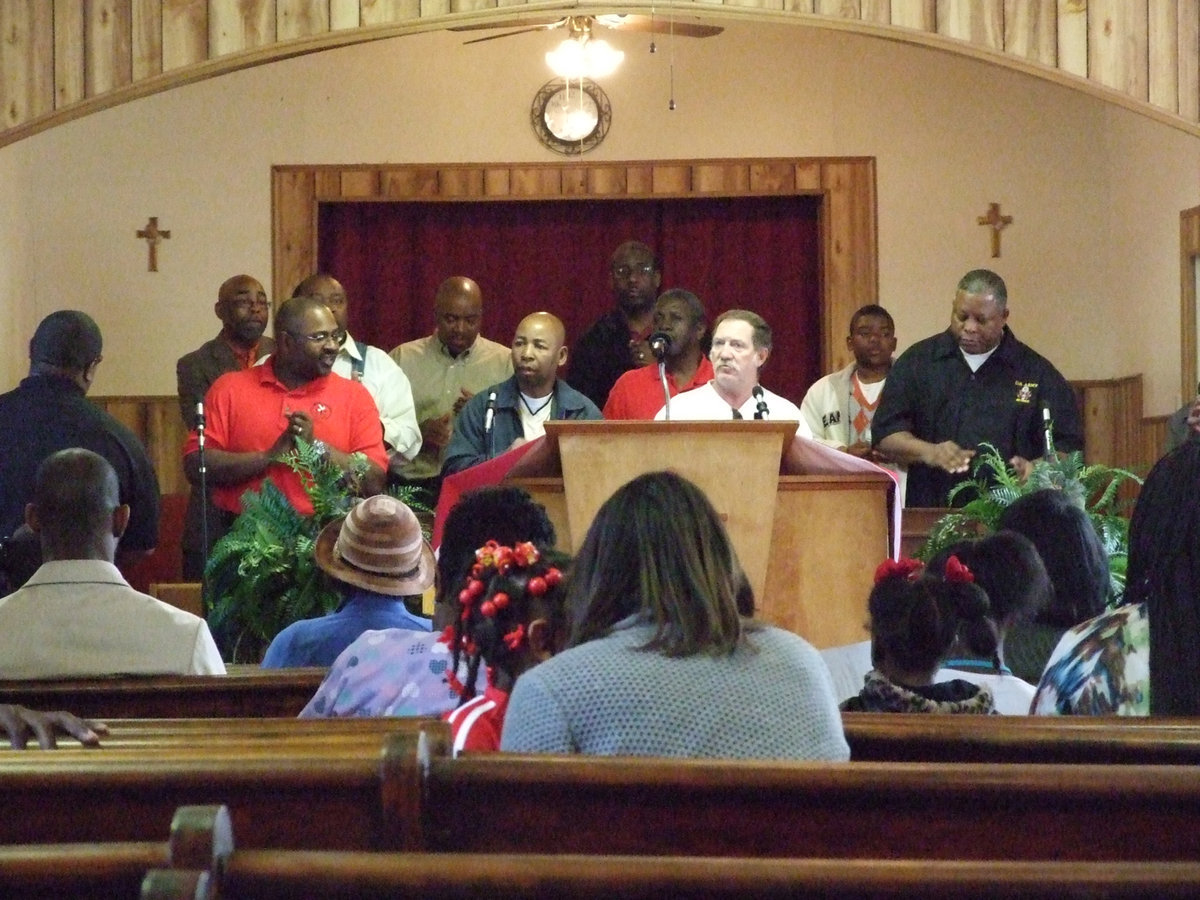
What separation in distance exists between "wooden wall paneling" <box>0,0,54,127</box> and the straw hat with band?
2549 mm

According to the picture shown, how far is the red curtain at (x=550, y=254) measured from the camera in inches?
388

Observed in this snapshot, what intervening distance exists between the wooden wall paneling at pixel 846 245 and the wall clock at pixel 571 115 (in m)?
1.32

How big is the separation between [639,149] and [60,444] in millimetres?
5262

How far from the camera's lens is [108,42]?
5.68 metres

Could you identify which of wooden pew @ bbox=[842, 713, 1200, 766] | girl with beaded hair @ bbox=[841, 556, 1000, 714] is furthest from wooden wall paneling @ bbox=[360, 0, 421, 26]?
Answer: wooden pew @ bbox=[842, 713, 1200, 766]

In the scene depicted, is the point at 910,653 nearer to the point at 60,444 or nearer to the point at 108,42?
the point at 60,444

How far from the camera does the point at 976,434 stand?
20.4 ft

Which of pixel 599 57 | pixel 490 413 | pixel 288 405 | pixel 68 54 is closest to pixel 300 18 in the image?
pixel 68 54

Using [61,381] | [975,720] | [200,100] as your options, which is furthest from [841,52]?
[975,720]

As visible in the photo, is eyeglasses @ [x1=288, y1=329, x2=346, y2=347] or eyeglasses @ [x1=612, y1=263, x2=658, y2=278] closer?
eyeglasses @ [x1=288, y1=329, x2=346, y2=347]

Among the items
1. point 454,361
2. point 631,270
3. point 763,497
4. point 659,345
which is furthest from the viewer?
point 454,361

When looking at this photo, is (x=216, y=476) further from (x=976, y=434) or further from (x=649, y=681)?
(x=649, y=681)

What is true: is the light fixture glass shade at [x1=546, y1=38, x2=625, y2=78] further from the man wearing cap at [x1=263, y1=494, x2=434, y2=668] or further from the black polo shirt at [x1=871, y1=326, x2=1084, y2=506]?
the man wearing cap at [x1=263, y1=494, x2=434, y2=668]

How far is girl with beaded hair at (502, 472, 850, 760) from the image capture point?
7.18ft
